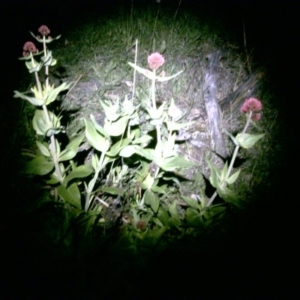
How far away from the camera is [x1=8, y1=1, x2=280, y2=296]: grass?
2.61m

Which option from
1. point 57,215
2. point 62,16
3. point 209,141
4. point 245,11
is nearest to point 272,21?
point 245,11

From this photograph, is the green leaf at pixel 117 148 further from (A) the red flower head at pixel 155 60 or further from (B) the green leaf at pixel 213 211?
(B) the green leaf at pixel 213 211

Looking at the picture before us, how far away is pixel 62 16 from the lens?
3934mm

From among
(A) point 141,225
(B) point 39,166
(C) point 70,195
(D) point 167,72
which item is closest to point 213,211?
(A) point 141,225

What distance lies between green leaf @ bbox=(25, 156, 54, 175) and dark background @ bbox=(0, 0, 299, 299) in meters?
0.30

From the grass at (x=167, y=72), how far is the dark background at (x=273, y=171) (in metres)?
0.16

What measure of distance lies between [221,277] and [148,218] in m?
0.57

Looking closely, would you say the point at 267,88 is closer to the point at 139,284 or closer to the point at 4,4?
the point at 139,284

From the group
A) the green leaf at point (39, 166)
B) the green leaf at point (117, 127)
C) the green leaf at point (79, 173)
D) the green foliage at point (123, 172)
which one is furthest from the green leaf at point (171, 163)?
the green leaf at point (39, 166)

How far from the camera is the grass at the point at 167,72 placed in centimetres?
261

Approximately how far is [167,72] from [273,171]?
1557 millimetres

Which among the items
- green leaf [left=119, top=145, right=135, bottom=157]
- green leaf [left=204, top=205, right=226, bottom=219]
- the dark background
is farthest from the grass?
green leaf [left=119, top=145, right=135, bottom=157]

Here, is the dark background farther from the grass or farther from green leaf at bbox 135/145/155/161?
green leaf at bbox 135/145/155/161

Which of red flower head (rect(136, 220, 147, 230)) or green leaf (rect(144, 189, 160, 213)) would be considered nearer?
red flower head (rect(136, 220, 147, 230))
